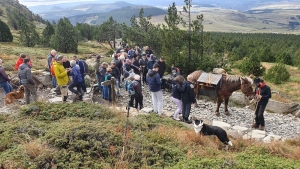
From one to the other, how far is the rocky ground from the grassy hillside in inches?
62.8

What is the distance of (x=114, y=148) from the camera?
5.96 meters

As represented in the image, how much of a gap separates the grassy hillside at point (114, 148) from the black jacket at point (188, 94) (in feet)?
5.99

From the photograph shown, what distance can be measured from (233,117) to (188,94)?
12.5ft

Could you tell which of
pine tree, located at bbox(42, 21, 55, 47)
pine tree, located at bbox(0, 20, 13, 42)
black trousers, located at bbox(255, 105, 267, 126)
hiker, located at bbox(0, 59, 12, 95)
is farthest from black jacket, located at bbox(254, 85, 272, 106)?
pine tree, located at bbox(0, 20, 13, 42)

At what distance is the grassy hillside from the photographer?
5.34m

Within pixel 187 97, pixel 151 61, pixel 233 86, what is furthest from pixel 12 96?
pixel 233 86

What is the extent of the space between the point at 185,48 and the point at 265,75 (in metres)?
12.5

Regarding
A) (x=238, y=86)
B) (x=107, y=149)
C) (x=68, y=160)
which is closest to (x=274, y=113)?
(x=238, y=86)

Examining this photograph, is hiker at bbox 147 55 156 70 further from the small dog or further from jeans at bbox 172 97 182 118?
the small dog

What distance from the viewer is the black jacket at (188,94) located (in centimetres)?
905

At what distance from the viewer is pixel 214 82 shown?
11672mm

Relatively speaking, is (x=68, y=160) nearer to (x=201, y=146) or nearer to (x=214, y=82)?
(x=201, y=146)

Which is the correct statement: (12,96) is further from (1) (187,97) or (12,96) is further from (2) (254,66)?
(2) (254,66)

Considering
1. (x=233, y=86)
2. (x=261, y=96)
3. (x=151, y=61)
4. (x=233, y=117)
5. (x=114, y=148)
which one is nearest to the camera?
(x=114, y=148)
